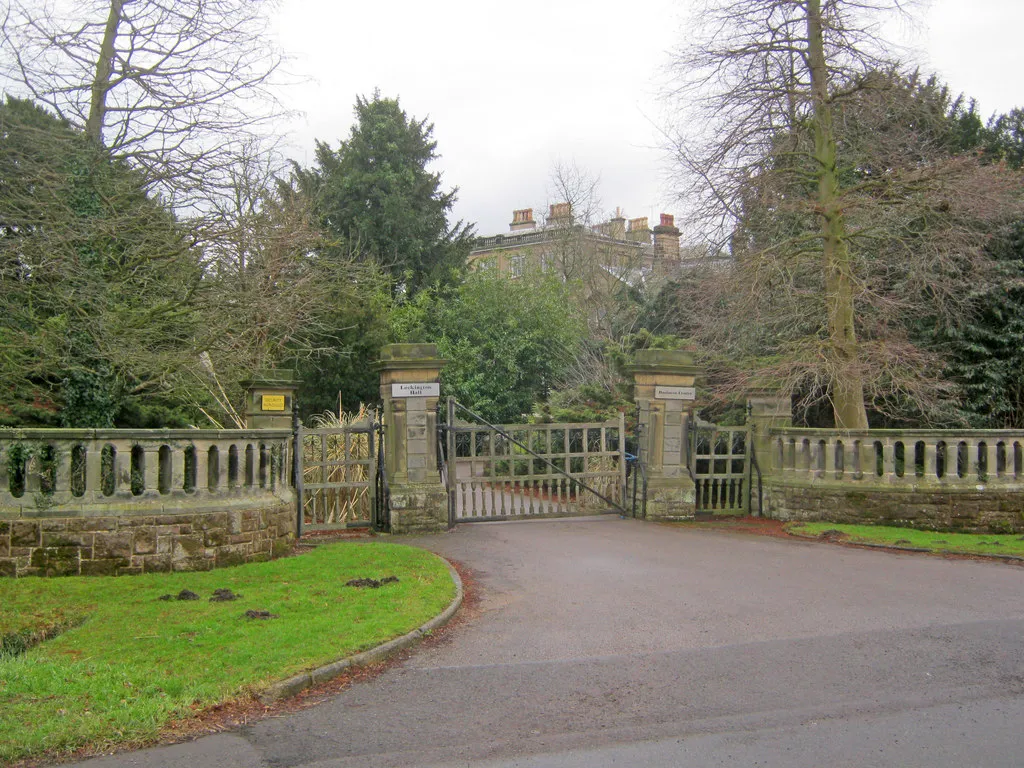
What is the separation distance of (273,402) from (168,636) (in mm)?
6787

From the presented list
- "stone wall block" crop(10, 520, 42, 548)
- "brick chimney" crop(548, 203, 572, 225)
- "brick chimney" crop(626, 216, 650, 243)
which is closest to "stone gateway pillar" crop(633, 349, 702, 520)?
"stone wall block" crop(10, 520, 42, 548)

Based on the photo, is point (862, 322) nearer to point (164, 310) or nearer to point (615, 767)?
point (164, 310)

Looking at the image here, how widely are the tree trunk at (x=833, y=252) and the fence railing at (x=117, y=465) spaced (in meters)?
9.94

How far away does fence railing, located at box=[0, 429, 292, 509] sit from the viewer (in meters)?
8.76

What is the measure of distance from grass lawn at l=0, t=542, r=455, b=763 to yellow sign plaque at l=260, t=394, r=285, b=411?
3.66 metres

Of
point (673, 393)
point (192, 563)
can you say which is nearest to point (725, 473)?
point (673, 393)

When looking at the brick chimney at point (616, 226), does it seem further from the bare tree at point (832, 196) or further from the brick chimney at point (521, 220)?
the bare tree at point (832, 196)

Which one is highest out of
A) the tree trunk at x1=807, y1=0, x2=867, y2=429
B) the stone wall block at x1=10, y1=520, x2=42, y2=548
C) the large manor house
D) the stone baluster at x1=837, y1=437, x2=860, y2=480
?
the large manor house

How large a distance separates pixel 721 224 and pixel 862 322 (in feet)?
11.5

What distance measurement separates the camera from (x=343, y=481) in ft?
44.1

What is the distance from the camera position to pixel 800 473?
14.7 metres

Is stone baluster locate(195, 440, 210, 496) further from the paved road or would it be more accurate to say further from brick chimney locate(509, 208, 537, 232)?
brick chimney locate(509, 208, 537, 232)

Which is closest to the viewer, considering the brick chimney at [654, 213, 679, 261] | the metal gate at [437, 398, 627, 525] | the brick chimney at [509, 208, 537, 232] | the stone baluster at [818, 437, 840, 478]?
the metal gate at [437, 398, 627, 525]

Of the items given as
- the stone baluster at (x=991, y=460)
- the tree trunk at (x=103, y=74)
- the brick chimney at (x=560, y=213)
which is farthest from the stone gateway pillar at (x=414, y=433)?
the brick chimney at (x=560, y=213)
